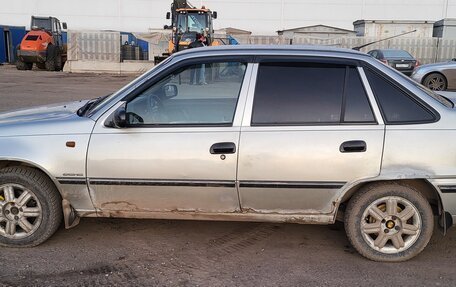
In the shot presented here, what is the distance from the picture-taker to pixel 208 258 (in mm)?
3689

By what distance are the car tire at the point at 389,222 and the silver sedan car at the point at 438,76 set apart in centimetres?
1205

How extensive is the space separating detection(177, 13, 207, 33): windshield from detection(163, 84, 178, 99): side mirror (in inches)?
738

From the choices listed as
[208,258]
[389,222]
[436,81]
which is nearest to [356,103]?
[389,222]

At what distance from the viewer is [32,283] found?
329cm

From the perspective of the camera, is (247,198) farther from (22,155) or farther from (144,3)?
(144,3)

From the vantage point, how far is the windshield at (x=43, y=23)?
2727cm

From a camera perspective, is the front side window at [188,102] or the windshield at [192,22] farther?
the windshield at [192,22]

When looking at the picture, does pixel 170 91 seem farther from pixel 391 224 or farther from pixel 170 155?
pixel 391 224

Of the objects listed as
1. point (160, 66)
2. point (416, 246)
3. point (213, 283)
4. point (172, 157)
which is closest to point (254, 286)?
point (213, 283)

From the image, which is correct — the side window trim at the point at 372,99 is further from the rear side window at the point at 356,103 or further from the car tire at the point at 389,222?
the car tire at the point at 389,222

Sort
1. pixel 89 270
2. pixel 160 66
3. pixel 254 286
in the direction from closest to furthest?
pixel 254 286 → pixel 89 270 → pixel 160 66

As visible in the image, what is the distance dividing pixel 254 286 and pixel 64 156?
176cm

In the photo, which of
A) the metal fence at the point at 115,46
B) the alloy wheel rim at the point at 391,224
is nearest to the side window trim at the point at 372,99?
the alloy wheel rim at the point at 391,224

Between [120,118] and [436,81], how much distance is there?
13557 millimetres
